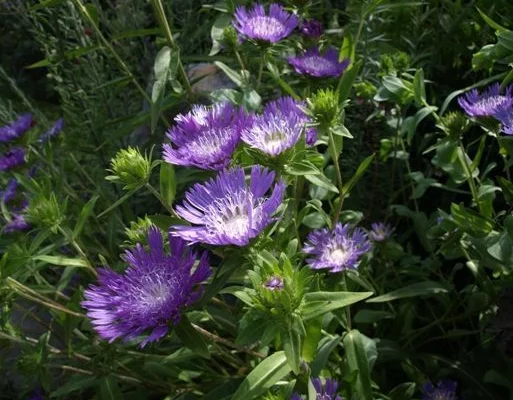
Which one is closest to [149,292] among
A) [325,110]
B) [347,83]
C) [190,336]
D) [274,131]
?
[190,336]

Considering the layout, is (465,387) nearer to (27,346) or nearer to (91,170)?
(27,346)

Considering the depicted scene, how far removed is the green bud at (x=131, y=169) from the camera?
1.12 meters

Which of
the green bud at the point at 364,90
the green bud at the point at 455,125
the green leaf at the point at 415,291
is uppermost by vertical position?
the green bud at the point at 455,125

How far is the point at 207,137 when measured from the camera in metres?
1.14

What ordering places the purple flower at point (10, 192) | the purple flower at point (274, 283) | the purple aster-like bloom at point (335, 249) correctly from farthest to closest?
the purple flower at point (10, 192) → the purple aster-like bloom at point (335, 249) → the purple flower at point (274, 283)

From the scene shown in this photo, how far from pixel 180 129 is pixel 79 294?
0.47 metres

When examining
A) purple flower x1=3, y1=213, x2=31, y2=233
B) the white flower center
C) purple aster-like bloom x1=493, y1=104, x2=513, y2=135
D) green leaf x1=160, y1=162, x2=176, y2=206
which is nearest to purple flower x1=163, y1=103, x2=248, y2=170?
green leaf x1=160, y1=162, x2=176, y2=206

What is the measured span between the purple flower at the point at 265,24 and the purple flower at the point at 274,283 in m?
0.76

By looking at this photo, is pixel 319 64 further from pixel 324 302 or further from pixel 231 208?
pixel 324 302

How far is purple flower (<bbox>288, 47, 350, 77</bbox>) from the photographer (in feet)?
4.92

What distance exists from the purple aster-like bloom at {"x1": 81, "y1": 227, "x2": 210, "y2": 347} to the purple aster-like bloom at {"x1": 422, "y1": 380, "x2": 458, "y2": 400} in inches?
25.6

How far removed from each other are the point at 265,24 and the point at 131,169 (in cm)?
60

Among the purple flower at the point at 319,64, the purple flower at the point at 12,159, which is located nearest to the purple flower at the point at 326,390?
the purple flower at the point at 319,64

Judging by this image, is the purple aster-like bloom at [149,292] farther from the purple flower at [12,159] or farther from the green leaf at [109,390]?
the purple flower at [12,159]
